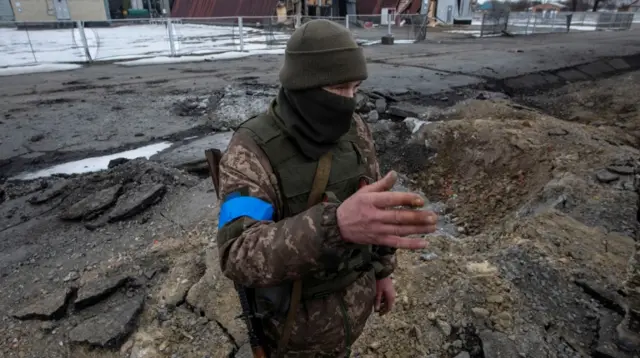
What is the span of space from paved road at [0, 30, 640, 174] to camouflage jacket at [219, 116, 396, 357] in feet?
16.1

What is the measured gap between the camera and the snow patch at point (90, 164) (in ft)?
15.6

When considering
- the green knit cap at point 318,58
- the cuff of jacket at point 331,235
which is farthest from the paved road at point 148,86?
the cuff of jacket at point 331,235

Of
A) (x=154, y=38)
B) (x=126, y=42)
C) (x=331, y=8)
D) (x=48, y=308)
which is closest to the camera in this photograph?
(x=48, y=308)

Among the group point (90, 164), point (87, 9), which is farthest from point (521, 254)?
point (87, 9)

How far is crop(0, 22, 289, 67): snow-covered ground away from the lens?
515 inches

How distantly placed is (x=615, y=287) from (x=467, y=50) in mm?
14305

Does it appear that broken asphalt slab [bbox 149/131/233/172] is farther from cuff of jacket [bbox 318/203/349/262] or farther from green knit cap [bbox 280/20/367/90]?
cuff of jacket [bbox 318/203/349/262]

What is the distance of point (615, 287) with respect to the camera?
274 centimetres

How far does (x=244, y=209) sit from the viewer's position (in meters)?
1.20

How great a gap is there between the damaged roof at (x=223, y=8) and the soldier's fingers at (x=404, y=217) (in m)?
24.4

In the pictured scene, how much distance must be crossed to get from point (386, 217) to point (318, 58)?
0.62 m

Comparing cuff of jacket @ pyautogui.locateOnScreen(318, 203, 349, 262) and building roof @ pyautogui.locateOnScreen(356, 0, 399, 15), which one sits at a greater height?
building roof @ pyautogui.locateOnScreen(356, 0, 399, 15)

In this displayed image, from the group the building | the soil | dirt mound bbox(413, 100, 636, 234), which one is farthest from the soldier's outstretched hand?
the building

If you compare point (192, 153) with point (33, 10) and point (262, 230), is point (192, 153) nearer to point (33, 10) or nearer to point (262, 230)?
point (262, 230)
